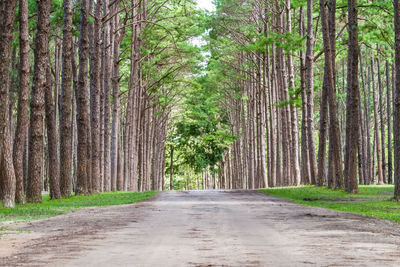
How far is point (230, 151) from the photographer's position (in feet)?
237

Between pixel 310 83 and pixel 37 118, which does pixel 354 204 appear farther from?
pixel 310 83

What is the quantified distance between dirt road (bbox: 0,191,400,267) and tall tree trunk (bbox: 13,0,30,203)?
633 centimetres

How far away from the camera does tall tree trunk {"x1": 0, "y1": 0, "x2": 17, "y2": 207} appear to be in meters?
16.1

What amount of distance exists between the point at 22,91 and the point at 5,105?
180cm

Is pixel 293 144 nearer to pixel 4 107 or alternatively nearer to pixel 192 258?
pixel 4 107

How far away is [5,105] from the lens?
16.1m

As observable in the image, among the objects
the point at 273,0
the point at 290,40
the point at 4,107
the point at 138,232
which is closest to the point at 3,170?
the point at 4,107

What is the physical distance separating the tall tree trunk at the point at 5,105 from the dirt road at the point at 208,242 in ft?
15.1

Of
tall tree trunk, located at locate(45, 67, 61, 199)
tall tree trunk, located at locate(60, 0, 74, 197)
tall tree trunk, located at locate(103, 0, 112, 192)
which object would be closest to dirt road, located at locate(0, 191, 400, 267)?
tall tree trunk, located at locate(45, 67, 61, 199)

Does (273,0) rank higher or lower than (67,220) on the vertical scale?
higher

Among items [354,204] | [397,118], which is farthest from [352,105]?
[354,204]

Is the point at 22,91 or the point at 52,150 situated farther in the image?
the point at 52,150

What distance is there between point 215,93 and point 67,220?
4406cm

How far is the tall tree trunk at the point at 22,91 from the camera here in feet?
57.5
